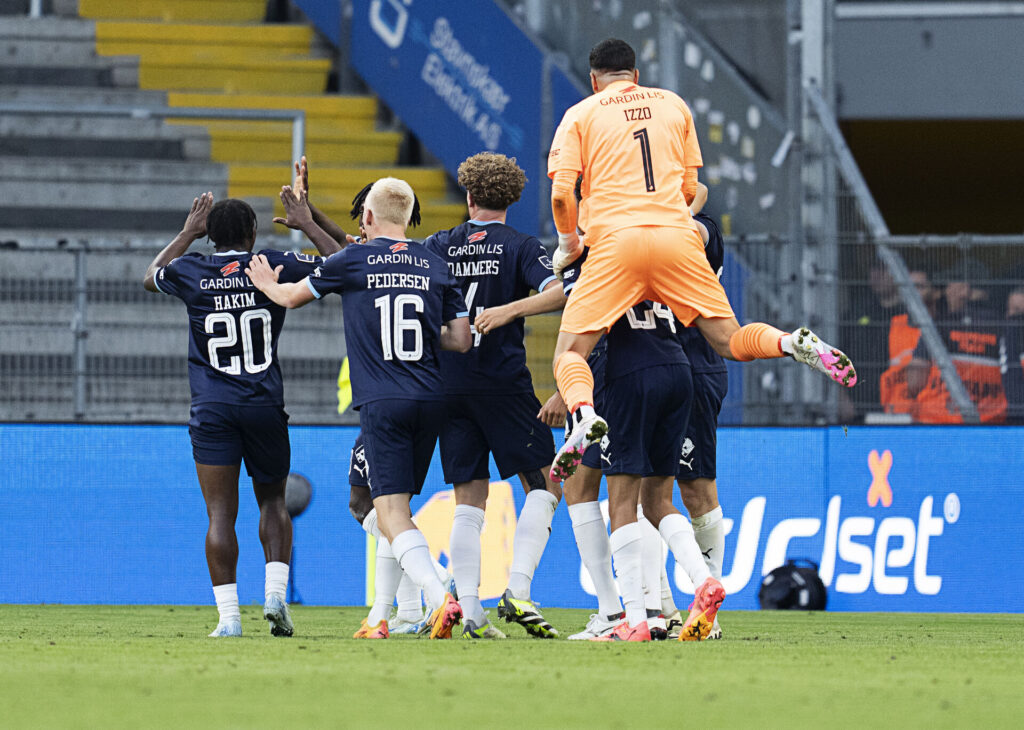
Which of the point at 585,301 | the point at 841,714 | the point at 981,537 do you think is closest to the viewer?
the point at 841,714

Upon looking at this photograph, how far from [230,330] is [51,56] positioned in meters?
10.4

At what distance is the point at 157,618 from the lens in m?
8.69

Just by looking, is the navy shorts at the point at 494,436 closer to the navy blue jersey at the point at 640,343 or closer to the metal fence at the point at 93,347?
the navy blue jersey at the point at 640,343

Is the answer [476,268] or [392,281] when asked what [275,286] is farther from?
[476,268]

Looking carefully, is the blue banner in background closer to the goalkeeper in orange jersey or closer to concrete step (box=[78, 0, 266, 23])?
the goalkeeper in orange jersey

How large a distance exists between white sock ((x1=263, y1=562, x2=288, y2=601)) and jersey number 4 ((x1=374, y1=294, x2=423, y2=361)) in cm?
113

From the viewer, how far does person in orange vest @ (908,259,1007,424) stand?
10.2 metres

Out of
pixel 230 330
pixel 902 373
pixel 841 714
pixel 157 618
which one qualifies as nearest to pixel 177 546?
pixel 157 618

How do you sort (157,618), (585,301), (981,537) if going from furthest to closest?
(981,537), (157,618), (585,301)

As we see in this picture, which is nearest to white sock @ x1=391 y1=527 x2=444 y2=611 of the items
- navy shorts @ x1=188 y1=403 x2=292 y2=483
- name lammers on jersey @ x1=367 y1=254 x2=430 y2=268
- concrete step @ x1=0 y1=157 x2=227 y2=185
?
navy shorts @ x1=188 y1=403 x2=292 y2=483

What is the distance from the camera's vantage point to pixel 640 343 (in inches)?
248

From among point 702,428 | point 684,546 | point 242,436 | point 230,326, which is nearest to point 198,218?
point 230,326

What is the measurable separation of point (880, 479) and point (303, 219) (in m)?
4.67

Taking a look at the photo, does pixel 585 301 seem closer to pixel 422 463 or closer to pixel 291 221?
pixel 422 463
